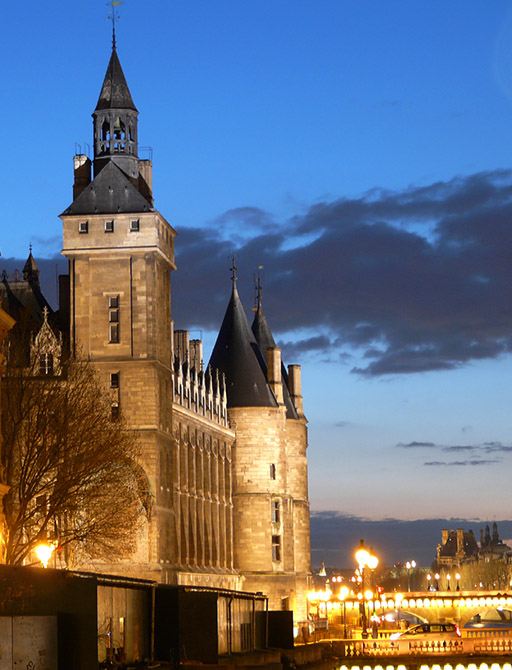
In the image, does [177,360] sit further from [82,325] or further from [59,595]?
[59,595]

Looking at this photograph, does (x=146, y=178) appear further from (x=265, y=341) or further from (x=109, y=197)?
(x=265, y=341)

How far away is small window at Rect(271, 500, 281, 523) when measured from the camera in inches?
4008

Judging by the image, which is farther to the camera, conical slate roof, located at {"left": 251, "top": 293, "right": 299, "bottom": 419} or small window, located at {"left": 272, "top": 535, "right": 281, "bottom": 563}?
conical slate roof, located at {"left": 251, "top": 293, "right": 299, "bottom": 419}

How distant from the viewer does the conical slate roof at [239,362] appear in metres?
102

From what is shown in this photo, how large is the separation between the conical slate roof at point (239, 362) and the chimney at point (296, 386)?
5616mm

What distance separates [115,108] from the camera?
80312mm

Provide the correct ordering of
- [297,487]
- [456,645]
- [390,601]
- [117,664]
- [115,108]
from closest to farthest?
[117,664], [456,645], [115,108], [297,487], [390,601]

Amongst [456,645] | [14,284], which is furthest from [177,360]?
[456,645]

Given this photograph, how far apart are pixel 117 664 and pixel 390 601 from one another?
99.5 metres

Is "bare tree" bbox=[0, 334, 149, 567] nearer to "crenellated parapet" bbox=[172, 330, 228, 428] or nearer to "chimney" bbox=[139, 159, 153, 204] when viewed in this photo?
"chimney" bbox=[139, 159, 153, 204]

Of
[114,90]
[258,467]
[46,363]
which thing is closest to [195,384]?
[258,467]

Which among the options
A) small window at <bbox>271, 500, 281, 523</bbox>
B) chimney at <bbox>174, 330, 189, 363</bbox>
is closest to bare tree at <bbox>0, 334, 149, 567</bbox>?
chimney at <bbox>174, 330, 189, 363</bbox>

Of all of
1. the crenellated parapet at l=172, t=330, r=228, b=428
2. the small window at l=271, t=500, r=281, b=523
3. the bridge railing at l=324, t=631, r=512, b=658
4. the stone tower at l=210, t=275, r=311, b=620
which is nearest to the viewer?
the bridge railing at l=324, t=631, r=512, b=658

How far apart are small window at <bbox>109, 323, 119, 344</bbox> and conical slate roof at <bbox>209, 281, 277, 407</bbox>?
2702 cm
